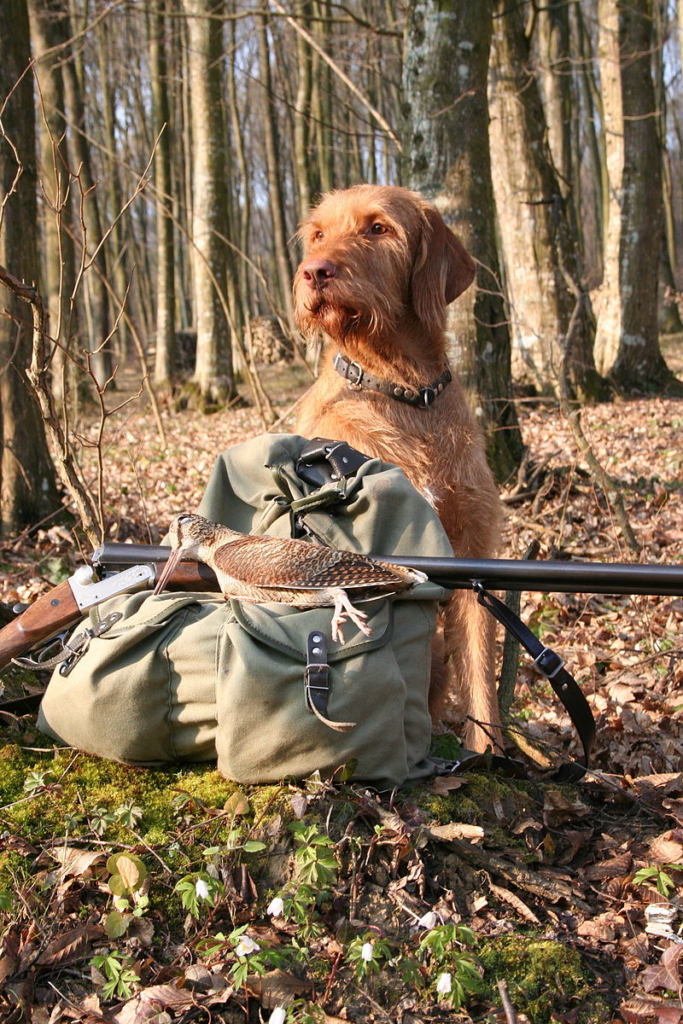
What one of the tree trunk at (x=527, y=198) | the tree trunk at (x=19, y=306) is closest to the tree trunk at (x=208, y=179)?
the tree trunk at (x=527, y=198)

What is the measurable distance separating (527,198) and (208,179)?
5.68 metres

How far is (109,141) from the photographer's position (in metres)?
22.6

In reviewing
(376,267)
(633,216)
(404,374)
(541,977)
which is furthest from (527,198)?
(541,977)

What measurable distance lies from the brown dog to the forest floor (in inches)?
33.2

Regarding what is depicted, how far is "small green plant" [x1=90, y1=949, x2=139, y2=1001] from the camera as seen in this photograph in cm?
206

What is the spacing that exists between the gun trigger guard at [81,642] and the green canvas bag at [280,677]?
0.03 metres

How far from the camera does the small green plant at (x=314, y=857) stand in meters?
2.26

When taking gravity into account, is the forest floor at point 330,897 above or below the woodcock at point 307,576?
below

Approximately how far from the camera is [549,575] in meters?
2.59

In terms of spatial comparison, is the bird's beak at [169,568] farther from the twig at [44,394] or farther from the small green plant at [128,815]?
the twig at [44,394]

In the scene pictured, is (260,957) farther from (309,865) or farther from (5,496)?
(5,496)

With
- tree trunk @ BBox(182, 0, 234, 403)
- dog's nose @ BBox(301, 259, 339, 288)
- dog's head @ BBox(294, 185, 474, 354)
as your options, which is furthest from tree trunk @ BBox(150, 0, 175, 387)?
dog's nose @ BBox(301, 259, 339, 288)

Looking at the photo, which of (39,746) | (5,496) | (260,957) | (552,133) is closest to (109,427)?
(5,496)

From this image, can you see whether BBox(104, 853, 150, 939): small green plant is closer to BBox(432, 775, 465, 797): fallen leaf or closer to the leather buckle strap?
the leather buckle strap
